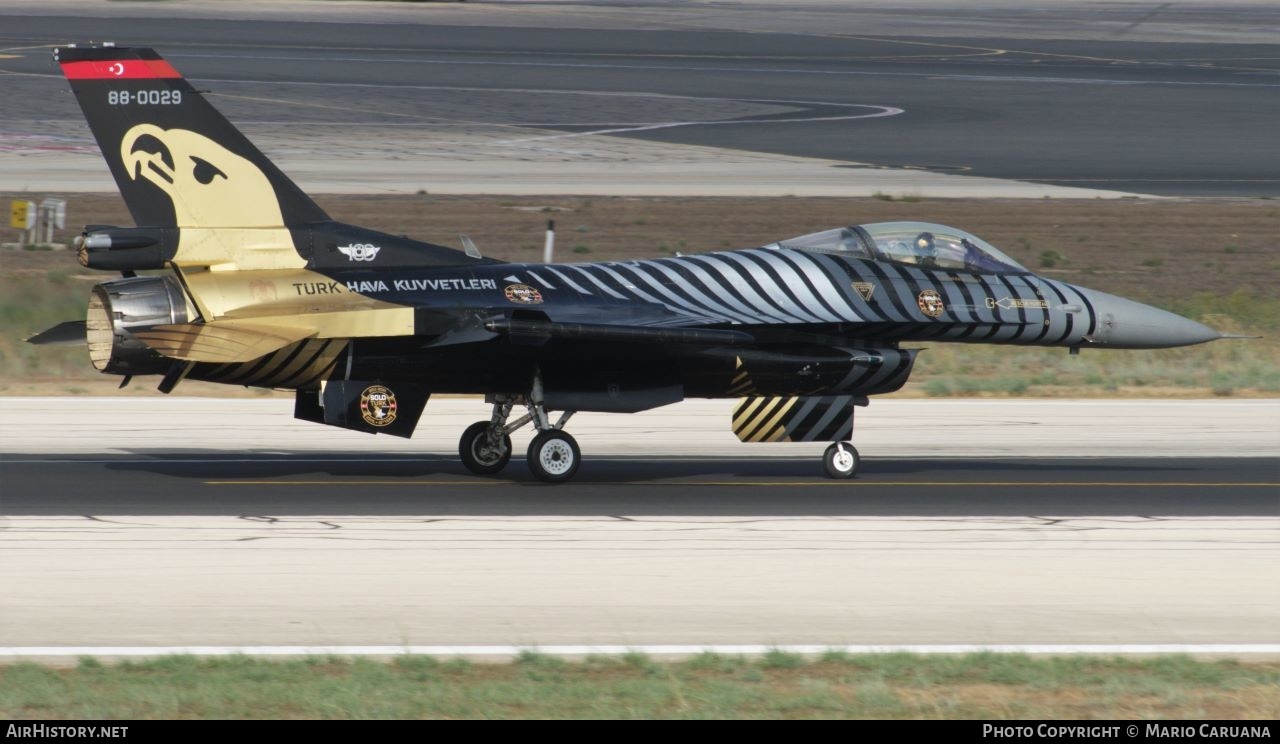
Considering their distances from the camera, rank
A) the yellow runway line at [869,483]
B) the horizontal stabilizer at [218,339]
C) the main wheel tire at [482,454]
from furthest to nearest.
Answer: the main wheel tire at [482,454]
the yellow runway line at [869,483]
the horizontal stabilizer at [218,339]

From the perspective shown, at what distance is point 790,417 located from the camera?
17.8 m

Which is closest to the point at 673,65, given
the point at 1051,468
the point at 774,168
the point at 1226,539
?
the point at 774,168

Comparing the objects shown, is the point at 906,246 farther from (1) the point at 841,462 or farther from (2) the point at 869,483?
(2) the point at 869,483

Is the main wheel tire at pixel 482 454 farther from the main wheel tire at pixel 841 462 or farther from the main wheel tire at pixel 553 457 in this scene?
the main wheel tire at pixel 841 462

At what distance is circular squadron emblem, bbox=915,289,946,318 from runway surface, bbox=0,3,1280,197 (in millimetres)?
25029

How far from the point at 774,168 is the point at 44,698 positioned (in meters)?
38.9

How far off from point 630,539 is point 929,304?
5089mm

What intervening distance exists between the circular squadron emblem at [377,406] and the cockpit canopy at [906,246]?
183 inches

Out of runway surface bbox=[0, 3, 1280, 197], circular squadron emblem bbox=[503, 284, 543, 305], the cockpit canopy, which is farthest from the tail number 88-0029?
runway surface bbox=[0, 3, 1280, 197]

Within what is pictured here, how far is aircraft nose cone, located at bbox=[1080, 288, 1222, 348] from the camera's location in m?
18.4

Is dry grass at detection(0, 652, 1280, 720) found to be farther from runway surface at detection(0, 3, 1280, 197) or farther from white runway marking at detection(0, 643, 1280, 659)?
runway surface at detection(0, 3, 1280, 197)

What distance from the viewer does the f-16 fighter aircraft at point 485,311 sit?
16.3 m

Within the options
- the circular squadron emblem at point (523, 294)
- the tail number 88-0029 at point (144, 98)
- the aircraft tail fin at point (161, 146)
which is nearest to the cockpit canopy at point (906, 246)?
the circular squadron emblem at point (523, 294)

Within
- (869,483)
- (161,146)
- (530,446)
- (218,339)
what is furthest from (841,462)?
(161,146)
